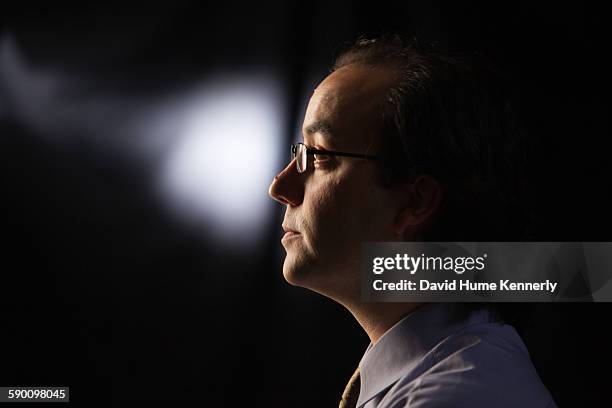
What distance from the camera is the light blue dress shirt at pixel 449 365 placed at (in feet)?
2.90

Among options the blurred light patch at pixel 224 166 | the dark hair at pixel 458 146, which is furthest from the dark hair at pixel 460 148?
the blurred light patch at pixel 224 166

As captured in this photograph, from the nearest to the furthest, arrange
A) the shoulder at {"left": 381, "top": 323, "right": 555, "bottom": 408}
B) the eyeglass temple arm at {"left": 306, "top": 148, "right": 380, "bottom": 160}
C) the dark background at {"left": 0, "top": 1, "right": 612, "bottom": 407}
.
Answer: the shoulder at {"left": 381, "top": 323, "right": 555, "bottom": 408} < the eyeglass temple arm at {"left": 306, "top": 148, "right": 380, "bottom": 160} < the dark background at {"left": 0, "top": 1, "right": 612, "bottom": 407}

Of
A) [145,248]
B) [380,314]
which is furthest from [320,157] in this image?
[145,248]

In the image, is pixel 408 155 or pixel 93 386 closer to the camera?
pixel 408 155

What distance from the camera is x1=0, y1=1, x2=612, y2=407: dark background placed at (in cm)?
→ 179

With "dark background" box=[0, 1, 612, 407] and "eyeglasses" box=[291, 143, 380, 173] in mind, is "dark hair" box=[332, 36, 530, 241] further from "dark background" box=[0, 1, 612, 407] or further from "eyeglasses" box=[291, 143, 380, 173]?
"dark background" box=[0, 1, 612, 407]

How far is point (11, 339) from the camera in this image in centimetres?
176

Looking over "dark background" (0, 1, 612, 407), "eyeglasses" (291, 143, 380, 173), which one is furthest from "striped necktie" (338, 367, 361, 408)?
"dark background" (0, 1, 612, 407)

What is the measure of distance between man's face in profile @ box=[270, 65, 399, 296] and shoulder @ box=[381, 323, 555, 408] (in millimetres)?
227

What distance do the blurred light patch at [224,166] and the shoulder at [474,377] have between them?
94cm

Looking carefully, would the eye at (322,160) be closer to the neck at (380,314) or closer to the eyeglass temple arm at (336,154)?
the eyeglass temple arm at (336,154)

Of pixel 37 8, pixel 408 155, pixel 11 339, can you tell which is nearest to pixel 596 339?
pixel 408 155

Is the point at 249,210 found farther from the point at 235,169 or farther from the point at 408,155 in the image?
the point at 408,155

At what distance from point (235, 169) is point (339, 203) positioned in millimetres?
779
